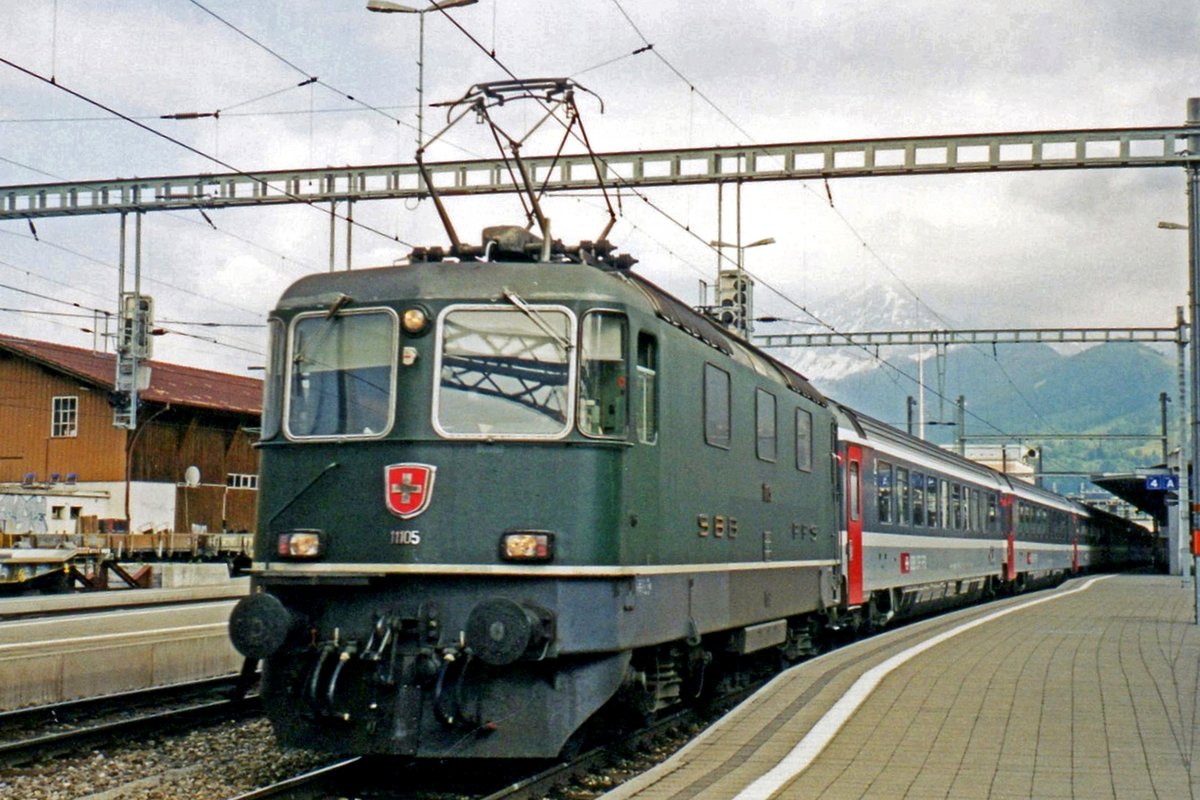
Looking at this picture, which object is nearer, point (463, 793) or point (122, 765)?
point (463, 793)

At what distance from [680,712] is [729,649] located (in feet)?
2.29

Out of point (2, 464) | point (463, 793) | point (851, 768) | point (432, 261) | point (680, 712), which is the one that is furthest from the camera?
point (2, 464)

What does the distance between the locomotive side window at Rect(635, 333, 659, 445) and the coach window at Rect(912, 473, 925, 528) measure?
552 inches

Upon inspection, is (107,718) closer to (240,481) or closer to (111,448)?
(111,448)

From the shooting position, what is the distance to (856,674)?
1269 cm

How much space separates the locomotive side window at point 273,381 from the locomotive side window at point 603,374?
219cm

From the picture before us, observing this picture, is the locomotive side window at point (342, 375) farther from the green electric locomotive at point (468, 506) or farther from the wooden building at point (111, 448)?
the wooden building at point (111, 448)

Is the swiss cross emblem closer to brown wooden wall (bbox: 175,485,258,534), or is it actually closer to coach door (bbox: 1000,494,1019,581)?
coach door (bbox: 1000,494,1019,581)

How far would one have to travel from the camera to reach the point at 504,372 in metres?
9.38

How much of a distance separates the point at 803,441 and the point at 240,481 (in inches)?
1422

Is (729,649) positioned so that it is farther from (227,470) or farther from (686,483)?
(227,470)

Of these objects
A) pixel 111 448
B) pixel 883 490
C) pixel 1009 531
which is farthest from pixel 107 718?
pixel 111 448

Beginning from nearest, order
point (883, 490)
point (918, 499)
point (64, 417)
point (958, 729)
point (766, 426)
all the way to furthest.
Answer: point (958, 729) < point (766, 426) < point (883, 490) < point (918, 499) < point (64, 417)

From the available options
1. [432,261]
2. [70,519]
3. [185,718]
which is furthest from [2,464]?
[432,261]
